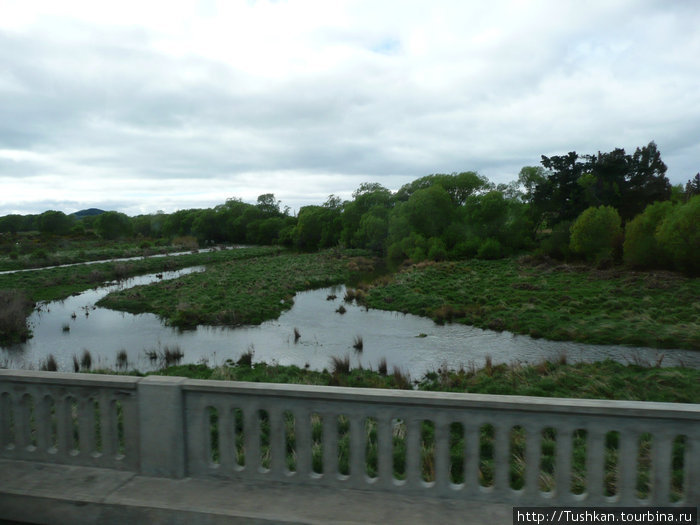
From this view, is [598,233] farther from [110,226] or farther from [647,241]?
[110,226]

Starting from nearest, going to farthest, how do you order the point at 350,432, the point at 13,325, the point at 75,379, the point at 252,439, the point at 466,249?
1. the point at 350,432
2. the point at 252,439
3. the point at 75,379
4. the point at 13,325
5. the point at 466,249

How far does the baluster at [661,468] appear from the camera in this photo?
11.2ft

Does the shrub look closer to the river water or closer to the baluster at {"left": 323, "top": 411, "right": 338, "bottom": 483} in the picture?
the river water

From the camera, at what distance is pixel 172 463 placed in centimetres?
412

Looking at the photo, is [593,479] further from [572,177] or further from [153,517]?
[572,177]

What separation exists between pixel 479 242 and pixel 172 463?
198 ft

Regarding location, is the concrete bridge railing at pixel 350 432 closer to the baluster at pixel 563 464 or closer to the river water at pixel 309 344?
the baluster at pixel 563 464

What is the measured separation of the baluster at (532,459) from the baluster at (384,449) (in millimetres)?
988

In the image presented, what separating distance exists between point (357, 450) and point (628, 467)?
6.32 feet

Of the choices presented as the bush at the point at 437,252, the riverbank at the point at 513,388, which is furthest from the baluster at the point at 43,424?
the bush at the point at 437,252

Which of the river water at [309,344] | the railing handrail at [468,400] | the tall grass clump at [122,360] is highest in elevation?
the railing handrail at [468,400]

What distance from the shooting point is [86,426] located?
425 centimetres

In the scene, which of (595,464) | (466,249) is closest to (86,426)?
(595,464)

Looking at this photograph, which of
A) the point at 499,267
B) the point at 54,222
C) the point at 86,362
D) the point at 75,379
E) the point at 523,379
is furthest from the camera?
the point at 54,222
